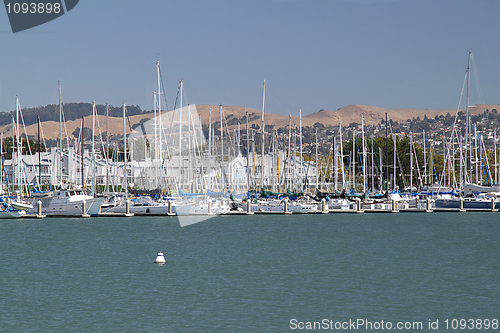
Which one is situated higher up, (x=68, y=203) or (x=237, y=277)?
(x=68, y=203)

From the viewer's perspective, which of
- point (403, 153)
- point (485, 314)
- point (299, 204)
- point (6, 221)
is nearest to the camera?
point (485, 314)

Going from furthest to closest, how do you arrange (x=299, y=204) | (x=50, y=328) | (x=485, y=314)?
(x=299, y=204), (x=485, y=314), (x=50, y=328)

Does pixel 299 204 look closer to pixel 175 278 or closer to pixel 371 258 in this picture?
pixel 371 258

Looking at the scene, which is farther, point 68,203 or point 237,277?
point 68,203

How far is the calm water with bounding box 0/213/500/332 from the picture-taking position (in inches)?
928

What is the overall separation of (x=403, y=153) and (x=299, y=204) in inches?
1834

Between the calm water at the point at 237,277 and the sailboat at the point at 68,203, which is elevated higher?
the sailboat at the point at 68,203

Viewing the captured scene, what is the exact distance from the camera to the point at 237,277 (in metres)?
31.8

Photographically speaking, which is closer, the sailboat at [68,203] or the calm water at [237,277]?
the calm water at [237,277]

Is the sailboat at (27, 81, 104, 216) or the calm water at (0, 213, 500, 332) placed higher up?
the sailboat at (27, 81, 104, 216)

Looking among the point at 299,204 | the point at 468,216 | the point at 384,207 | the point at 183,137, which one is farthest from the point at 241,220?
the point at 468,216

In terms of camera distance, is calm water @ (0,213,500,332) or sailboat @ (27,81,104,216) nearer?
calm water @ (0,213,500,332)

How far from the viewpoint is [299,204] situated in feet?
243

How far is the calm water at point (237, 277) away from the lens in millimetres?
23578
